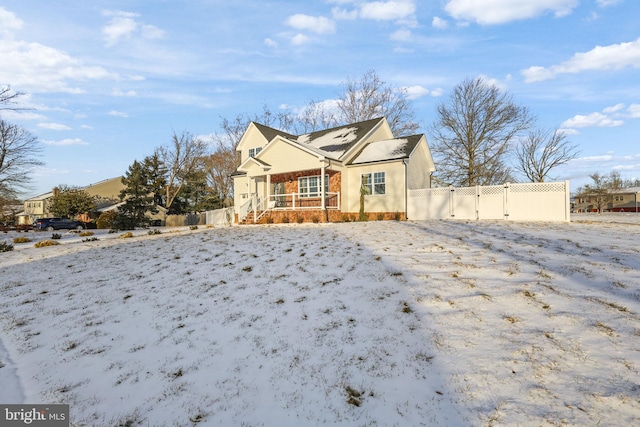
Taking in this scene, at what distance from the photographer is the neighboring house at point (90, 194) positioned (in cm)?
4419

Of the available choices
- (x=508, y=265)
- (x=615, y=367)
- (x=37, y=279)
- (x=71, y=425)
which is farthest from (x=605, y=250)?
(x=37, y=279)

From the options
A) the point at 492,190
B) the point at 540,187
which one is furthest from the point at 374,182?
the point at 540,187

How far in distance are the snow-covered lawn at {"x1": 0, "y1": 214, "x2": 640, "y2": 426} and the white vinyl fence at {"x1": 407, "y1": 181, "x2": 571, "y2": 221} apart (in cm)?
639

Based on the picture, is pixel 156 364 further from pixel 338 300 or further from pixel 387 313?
pixel 387 313

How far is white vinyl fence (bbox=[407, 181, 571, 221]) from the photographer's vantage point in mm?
12977

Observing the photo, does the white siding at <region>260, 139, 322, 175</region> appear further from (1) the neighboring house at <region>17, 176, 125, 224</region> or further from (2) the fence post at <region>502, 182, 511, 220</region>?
(1) the neighboring house at <region>17, 176, 125, 224</region>

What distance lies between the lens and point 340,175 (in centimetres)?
1848

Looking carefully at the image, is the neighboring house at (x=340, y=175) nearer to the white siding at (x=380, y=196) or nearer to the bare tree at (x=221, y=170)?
the white siding at (x=380, y=196)

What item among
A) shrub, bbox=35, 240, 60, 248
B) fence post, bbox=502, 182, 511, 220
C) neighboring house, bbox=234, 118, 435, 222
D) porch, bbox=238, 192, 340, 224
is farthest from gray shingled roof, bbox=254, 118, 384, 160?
shrub, bbox=35, 240, 60, 248

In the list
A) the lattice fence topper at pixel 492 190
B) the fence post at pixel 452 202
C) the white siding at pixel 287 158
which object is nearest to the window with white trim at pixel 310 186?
the white siding at pixel 287 158

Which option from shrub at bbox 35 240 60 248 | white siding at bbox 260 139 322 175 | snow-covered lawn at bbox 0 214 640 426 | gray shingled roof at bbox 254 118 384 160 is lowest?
snow-covered lawn at bbox 0 214 640 426

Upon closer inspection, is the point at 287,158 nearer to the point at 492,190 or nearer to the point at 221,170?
the point at 492,190

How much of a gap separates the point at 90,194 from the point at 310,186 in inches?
1637

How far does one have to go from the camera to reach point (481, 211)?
14.6 m
